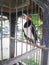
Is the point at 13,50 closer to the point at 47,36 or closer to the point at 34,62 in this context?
the point at 34,62

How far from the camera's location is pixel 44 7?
536 mm

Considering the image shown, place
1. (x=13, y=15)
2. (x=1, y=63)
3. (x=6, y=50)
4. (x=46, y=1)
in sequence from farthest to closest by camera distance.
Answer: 1. (x=6, y=50)
2. (x=13, y=15)
3. (x=1, y=63)
4. (x=46, y=1)

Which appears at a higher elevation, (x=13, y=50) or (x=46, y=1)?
(x=46, y=1)

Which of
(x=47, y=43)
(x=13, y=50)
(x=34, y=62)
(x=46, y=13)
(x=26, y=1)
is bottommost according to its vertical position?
(x=34, y=62)

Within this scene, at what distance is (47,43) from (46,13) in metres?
0.11

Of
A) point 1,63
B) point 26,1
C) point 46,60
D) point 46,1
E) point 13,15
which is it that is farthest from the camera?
point 13,15

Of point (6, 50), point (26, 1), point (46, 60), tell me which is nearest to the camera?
point (46, 60)

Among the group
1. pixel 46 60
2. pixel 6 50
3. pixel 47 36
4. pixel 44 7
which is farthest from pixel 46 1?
pixel 6 50

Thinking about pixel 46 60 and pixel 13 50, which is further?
pixel 13 50

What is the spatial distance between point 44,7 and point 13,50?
138 centimetres

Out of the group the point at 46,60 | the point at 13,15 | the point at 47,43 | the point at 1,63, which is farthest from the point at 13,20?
the point at 47,43

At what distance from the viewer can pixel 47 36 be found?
0.57 m

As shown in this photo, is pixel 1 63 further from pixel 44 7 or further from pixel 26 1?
pixel 26 1

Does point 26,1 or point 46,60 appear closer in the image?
point 46,60
